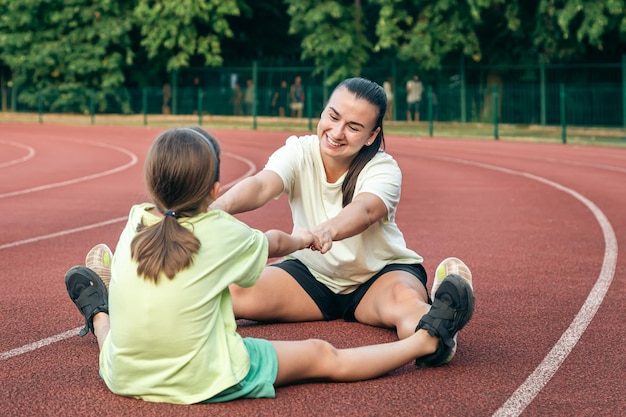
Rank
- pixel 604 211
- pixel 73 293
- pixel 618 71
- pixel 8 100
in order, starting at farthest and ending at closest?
1. pixel 8 100
2. pixel 618 71
3. pixel 604 211
4. pixel 73 293

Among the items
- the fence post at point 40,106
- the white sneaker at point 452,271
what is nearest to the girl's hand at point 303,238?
the white sneaker at point 452,271

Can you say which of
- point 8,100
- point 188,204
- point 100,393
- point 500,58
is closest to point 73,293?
point 100,393

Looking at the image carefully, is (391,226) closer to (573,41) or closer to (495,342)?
(495,342)

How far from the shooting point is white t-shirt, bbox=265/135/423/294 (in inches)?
227

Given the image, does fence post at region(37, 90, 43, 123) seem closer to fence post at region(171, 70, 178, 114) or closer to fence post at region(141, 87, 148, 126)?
fence post at region(141, 87, 148, 126)

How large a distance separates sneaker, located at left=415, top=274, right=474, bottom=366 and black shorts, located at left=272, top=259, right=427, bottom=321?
895 mm

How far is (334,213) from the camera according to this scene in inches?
230

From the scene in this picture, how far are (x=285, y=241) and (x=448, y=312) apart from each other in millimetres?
914

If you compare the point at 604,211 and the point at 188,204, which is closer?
the point at 188,204

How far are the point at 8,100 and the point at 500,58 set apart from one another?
2100cm

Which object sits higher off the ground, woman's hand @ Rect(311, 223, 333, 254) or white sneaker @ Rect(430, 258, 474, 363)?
woman's hand @ Rect(311, 223, 333, 254)

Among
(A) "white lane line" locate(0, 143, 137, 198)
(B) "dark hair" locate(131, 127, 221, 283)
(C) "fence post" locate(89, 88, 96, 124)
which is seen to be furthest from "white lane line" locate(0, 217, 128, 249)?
(C) "fence post" locate(89, 88, 96, 124)

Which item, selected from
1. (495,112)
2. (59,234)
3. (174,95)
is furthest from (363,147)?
(174,95)

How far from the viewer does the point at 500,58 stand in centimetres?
3588
